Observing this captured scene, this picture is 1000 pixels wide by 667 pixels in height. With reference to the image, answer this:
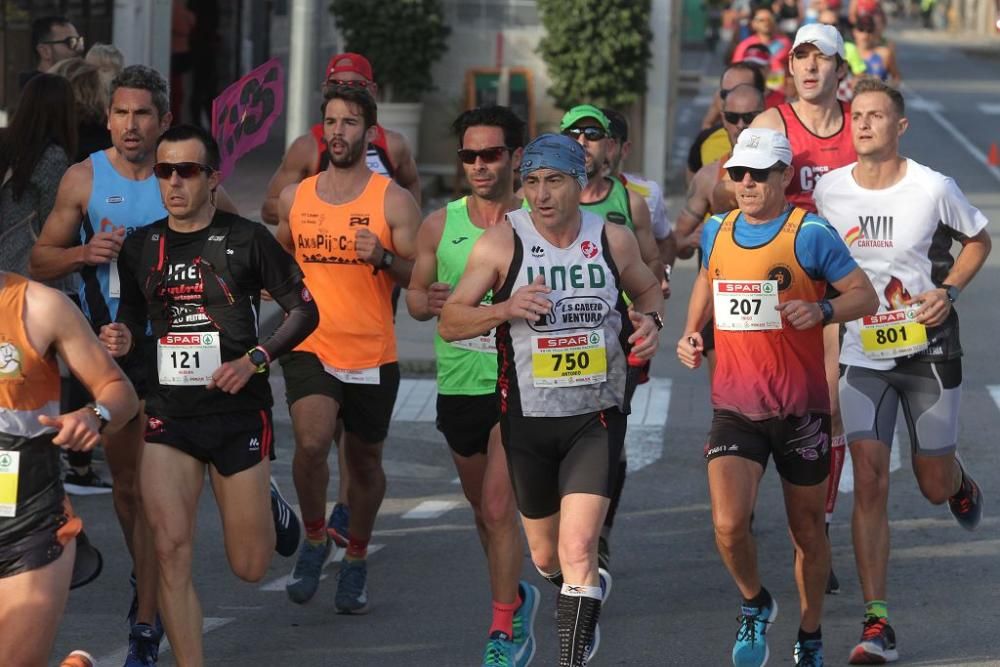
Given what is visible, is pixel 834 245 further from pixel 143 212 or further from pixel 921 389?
pixel 143 212

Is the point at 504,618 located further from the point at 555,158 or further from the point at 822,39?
the point at 822,39

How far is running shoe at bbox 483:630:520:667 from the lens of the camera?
22.0 feet

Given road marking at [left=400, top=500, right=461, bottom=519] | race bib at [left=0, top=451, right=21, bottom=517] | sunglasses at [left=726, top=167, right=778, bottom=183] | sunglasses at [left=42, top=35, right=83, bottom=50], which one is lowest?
road marking at [left=400, top=500, right=461, bottom=519]

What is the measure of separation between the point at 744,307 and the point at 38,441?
2.65 metres

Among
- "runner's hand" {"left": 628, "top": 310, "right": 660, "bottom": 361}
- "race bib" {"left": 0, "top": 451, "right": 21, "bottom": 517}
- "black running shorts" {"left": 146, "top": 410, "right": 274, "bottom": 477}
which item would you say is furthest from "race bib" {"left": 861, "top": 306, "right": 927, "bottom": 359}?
"race bib" {"left": 0, "top": 451, "right": 21, "bottom": 517}

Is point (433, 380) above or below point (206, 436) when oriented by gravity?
below

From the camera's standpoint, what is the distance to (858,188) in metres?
7.56

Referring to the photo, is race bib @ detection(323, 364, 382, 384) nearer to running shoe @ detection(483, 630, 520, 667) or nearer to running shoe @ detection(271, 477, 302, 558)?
running shoe @ detection(271, 477, 302, 558)

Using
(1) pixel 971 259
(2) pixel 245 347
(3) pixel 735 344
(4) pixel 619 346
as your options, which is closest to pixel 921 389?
(1) pixel 971 259

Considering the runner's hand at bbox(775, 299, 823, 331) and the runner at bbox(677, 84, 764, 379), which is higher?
the runner at bbox(677, 84, 764, 379)

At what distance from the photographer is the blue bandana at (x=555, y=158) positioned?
6.42m

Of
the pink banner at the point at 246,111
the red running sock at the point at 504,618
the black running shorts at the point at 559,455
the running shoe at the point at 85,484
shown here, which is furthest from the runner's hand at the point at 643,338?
the running shoe at the point at 85,484

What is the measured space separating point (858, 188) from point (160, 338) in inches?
110

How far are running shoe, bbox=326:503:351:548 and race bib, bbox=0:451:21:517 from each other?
10.3 ft
